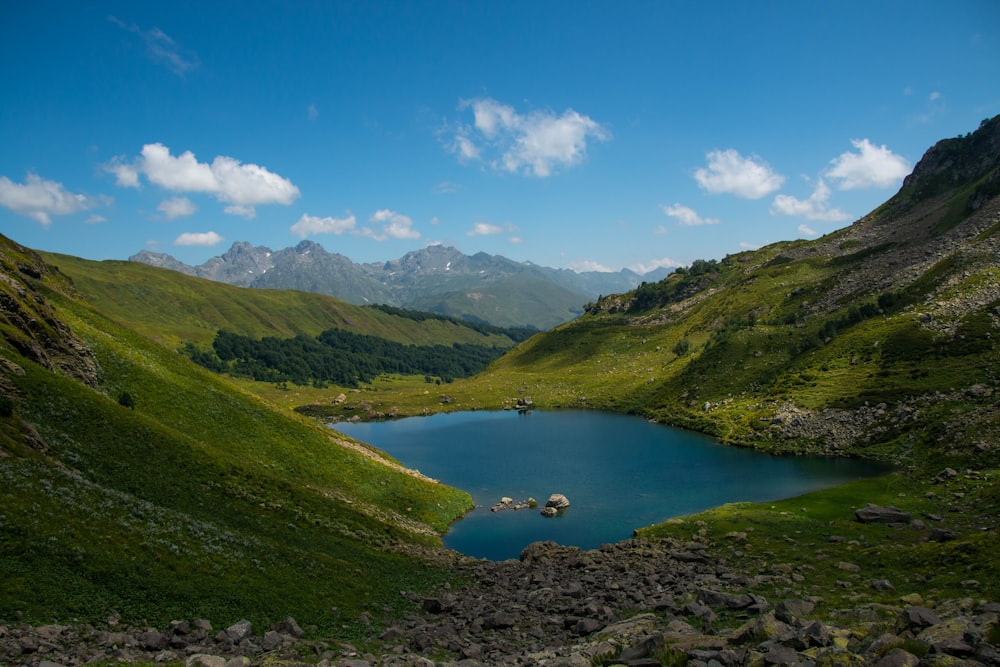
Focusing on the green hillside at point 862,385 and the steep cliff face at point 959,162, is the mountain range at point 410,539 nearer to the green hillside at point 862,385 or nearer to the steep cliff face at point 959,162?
the green hillside at point 862,385

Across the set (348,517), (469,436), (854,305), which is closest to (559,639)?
(348,517)

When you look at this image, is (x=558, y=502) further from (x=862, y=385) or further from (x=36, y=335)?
(x=862, y=385)

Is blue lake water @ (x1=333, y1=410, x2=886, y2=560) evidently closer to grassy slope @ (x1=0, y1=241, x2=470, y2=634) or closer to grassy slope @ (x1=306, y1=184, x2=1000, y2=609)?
grassy slope @ (x1=306, y1=184, x2=1000, y2=609)

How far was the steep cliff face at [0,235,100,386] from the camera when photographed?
147 feet

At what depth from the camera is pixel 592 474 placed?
84.3 m

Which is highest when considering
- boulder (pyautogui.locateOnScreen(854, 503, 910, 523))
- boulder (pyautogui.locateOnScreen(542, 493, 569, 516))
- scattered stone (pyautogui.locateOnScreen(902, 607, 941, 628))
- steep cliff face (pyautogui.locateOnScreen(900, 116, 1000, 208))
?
steep cliff face (pyautogui.locateOnScreen(900, 116, 1000, 208))

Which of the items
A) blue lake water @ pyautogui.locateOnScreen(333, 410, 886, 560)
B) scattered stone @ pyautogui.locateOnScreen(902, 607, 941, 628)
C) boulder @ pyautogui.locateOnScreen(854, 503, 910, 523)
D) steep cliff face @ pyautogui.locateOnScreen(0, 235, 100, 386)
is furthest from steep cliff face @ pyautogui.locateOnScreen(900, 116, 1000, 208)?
steep cliff face @ pyautogui.locateOnScreen(0, 235, 100, 386)

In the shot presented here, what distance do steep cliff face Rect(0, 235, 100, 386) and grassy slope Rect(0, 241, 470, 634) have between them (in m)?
2.20

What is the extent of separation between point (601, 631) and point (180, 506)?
2878cm

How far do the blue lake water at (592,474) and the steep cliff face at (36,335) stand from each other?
3955 cm

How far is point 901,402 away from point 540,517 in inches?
2344

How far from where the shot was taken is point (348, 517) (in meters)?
50.3

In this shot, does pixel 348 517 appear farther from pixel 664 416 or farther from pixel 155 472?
pixel 664 416

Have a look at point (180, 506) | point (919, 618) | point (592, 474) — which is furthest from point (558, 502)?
point (919, 618)
